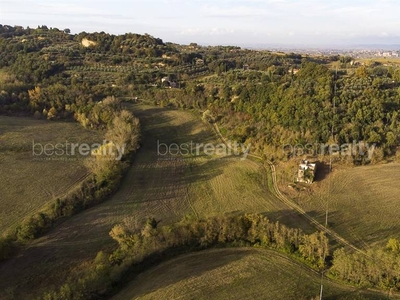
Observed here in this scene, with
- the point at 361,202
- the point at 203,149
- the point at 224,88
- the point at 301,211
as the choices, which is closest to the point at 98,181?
the point at 203,149

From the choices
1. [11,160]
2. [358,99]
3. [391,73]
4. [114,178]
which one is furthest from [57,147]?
[391,73]

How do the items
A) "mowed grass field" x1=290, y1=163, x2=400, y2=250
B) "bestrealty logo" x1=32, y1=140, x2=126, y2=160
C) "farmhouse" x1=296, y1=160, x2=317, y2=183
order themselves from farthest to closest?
"bestrealty logo" x1=32, y1=140, x2=126, y2=160 → "farmhouse" x1=296, y1=160, x2=317, y2=183 → "mowed grass field" x1=290, y1=163, x2=400, y2=250

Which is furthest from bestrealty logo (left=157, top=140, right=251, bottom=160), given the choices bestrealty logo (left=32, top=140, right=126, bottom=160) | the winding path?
bestrealty logo (left=32, top=140, right=126, bottom=160)

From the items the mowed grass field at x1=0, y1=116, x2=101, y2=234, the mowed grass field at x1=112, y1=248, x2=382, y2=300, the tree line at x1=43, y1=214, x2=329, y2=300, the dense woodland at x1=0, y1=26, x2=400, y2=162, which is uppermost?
the dense woodland at x1=0, y1=26, x2=400, y2=162

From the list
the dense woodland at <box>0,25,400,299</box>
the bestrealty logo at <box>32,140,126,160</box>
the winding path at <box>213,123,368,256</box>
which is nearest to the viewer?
the dense woodland at <box>0,25,400,299</box>

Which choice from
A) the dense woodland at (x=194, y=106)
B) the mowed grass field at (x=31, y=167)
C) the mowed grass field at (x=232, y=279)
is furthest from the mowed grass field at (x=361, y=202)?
the mowed grass field at (x=31, y=167)

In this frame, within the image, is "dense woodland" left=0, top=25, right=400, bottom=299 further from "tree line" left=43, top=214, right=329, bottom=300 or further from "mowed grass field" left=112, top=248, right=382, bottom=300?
"mowed grass field" left=112, top=248, right=382, bottom=300

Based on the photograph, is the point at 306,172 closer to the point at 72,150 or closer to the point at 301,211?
the point at 301,211
